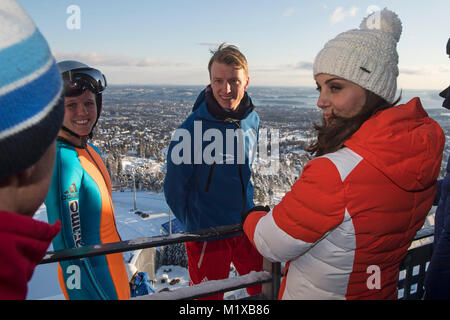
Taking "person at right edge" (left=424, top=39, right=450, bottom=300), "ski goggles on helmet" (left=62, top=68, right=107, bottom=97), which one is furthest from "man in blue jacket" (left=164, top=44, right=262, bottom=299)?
"person at right edge" (left=424, top=39, right=450, bottom=300)

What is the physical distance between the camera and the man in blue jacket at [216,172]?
1870mm

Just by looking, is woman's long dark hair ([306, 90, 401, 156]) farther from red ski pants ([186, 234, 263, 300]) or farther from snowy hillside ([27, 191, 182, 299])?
snowy hillside ([27, 191, 182, 299])

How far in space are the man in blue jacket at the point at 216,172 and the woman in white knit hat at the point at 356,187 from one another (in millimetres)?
813

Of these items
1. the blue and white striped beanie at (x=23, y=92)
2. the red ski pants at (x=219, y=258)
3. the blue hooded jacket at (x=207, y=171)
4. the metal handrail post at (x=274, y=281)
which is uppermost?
the blue and white striped beanie at (x=23, y=92)

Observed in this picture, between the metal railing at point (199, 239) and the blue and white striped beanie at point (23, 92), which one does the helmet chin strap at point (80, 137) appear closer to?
the metal railing at point (199, 239)

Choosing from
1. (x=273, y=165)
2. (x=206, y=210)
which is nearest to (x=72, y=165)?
(x=206, y=210)

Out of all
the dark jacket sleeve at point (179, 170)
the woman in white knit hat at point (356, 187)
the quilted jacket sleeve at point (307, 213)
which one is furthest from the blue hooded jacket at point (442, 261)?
the dark jacket sleeve at point (179, 170)

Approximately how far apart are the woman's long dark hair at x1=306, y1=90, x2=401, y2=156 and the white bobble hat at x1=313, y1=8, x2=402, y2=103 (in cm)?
3

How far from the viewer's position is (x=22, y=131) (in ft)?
1.38

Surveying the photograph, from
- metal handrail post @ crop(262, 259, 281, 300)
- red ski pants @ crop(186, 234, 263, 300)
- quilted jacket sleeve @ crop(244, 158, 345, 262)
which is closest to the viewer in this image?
quilted jacket sleeve @ crop(244, 158, 345, 262)

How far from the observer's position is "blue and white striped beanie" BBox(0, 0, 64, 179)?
40 centimetres

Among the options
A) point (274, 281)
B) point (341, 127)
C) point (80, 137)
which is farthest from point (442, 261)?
point (80, 137)

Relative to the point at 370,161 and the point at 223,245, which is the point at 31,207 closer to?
the point at 370,161

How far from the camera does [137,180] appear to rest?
35.3 m
